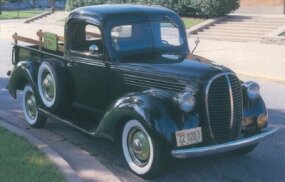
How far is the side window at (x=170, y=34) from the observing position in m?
6.33

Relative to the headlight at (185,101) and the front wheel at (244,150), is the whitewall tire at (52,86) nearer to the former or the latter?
the headlight at (185,101)

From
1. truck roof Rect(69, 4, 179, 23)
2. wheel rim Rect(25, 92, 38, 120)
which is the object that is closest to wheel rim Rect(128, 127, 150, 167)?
truck roof Rect(69, 4, 179, 23)

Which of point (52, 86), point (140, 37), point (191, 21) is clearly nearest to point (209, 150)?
point (140, 37)

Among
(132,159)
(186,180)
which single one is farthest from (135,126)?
(186,180)

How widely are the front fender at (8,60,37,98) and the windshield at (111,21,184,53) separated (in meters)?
1.64

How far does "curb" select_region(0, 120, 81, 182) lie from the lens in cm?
506

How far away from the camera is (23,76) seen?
24.3 ft

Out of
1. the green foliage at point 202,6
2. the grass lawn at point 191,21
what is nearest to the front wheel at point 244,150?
the grass lawn at point 191,21

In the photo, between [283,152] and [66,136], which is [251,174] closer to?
[283,152]

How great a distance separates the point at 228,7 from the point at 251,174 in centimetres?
1974

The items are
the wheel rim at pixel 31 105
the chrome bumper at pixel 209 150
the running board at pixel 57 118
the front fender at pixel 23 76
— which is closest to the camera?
the chrome bumper at pixel 209 150

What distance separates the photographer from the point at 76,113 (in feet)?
21.7

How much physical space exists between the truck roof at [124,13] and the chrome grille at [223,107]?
4.94ft

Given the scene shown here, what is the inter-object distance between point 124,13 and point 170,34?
0.65m
